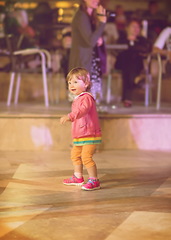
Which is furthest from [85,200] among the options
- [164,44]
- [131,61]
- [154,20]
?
[154,20]

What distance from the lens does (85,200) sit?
3605mm

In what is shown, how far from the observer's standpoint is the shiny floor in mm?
2949

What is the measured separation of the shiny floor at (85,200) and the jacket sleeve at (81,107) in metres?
0.50

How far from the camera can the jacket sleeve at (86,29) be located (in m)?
5.17

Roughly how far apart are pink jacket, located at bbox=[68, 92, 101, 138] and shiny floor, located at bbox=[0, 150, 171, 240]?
376mm

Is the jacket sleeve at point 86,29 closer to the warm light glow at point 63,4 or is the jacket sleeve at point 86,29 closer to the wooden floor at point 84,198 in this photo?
the wooden floor at point 84,198

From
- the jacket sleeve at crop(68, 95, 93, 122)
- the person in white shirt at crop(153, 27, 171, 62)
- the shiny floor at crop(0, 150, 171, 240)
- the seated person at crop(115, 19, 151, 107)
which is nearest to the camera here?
the shiny floor at crop(0, 150, 171, 240)

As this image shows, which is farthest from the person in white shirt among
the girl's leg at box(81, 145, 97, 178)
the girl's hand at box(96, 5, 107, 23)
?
the girl's leg at box(81, 145, 97, 178)

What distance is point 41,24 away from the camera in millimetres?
9344

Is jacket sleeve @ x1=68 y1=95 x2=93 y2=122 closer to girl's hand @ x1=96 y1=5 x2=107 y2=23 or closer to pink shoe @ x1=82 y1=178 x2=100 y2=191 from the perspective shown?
pink shoe @ x1=82 y1=178 x2=100 y2=191

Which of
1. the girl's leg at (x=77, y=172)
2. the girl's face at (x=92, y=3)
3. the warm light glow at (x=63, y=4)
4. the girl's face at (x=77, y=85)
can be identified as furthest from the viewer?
the warm light glow at (x=63, y=4)

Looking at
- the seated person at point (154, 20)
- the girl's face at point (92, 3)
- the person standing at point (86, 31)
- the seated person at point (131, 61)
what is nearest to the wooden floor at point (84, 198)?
the person standing at point (86, 31)

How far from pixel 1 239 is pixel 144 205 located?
1022mm

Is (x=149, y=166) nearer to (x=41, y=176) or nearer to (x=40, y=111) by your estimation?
(x=41, y=176)
